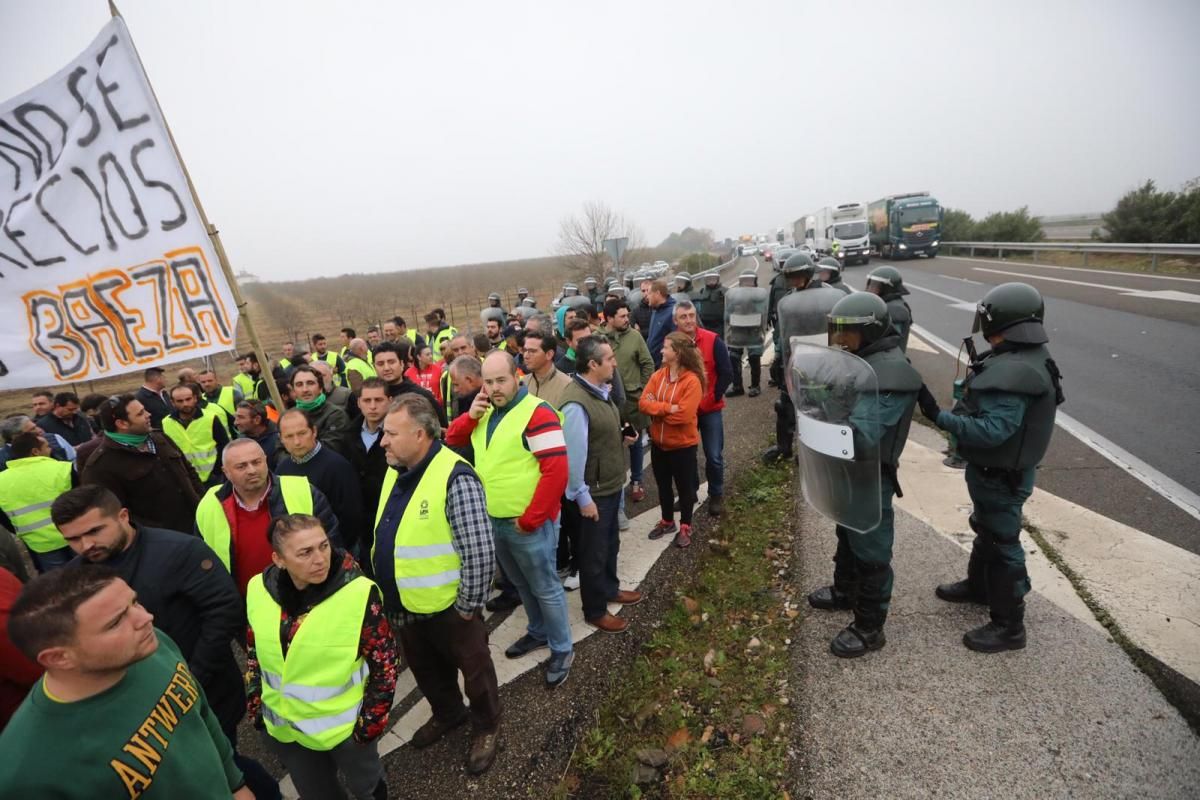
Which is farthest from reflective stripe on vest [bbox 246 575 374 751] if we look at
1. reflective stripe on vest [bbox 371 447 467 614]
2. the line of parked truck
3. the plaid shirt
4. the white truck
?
the white truck

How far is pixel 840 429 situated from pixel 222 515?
3.33m

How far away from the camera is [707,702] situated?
3.08 meters

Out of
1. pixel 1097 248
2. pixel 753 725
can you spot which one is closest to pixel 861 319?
pixel 753 725

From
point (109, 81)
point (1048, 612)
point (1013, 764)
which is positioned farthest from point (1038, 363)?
point (109, 81)

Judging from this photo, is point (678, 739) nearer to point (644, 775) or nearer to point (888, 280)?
point (644, 775)

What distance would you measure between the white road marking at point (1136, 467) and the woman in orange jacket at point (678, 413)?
1.83 m

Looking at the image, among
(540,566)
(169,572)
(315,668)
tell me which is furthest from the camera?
(540,566)

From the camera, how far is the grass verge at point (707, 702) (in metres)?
2.63

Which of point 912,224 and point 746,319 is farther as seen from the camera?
point 912,224

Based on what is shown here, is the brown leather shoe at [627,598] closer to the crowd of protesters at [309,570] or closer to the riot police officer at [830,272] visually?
the crowd of protesters at [309,570]

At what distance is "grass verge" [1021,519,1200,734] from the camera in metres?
2.51

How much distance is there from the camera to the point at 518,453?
10.1 feet

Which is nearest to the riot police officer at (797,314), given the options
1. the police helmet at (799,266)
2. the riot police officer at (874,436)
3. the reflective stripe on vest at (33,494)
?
the police helmet at (799,266)

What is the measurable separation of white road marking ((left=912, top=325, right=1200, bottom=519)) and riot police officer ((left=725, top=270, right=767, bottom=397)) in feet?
10.8
